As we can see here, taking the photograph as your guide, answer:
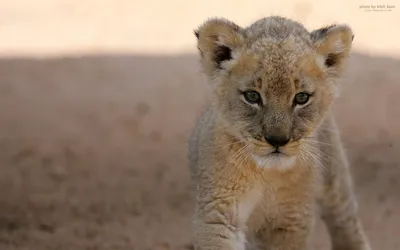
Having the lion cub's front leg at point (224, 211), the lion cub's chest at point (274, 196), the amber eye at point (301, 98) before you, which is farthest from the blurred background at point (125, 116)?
the amber eye at point (301, 98)

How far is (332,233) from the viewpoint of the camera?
297 inches

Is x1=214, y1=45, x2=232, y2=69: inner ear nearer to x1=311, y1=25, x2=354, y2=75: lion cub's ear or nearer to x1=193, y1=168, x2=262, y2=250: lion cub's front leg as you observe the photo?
x1=311, y1=25, x2=354, y2=75: lion cub's ear

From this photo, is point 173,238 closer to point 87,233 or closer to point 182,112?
point 87,233

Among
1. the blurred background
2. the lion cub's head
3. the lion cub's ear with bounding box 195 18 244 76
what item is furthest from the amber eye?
the blurred background

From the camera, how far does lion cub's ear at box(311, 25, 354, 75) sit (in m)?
5.96

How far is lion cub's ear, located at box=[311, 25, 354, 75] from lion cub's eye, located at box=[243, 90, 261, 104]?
1.66ft

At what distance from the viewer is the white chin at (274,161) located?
572 centimetres

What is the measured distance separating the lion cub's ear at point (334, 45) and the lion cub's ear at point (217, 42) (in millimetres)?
466

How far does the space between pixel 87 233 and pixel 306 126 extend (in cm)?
327

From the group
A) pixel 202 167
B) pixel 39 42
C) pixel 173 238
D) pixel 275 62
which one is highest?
pixel 39 42

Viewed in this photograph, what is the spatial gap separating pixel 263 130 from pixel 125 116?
547 centimetres

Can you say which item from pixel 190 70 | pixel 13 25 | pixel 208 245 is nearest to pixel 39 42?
pixel 13 25

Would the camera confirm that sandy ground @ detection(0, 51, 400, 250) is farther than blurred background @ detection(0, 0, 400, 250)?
No

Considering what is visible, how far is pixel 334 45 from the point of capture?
5.99 meters
